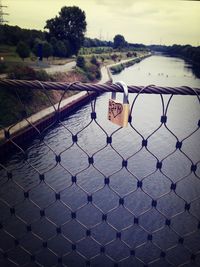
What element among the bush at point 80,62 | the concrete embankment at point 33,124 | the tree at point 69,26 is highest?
the tree at point 69,26

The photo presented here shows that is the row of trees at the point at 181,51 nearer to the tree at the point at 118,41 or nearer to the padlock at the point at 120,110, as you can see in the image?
the tree at the point at 118,41

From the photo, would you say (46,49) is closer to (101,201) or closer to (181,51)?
(101,201)

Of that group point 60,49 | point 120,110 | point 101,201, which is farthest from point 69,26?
point 120,110

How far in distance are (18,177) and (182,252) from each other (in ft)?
23.2

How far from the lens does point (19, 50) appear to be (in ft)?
94.9

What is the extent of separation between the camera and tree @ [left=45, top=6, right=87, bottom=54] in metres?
41.2

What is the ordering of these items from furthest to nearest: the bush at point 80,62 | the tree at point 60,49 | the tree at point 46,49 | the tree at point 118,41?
the tree at point 118,41 < the tree at point 60,49 < the tree at point 46,49 < the bush at point 80,62

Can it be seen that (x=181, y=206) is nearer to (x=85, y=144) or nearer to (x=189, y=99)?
(x=85, y=144)

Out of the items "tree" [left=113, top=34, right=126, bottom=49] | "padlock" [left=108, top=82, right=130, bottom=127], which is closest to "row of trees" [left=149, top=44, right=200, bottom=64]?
"tree" [left=113, top=34, right=126, bottom=49]

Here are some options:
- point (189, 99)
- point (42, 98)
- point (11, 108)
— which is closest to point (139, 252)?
point (11, 108)

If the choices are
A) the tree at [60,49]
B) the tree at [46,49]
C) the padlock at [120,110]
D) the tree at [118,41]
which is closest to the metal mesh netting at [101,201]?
the padlock at [120,110]

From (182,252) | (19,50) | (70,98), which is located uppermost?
(19,50)

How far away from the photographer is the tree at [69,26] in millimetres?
41188

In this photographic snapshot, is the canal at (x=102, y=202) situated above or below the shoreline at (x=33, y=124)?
below
